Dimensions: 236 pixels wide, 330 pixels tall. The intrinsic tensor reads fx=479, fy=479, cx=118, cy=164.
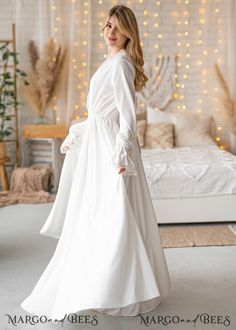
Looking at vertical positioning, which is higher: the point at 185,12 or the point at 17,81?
the point at 185,12

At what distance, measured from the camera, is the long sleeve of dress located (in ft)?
7.08

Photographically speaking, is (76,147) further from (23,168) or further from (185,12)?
(185,12)

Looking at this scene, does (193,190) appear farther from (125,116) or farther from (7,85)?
(7,85)

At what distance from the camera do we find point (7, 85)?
595cm

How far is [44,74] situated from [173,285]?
11.7 ft

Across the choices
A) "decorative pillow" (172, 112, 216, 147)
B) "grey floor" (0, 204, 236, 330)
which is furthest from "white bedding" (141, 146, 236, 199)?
"decorative pillow" (172, 112, 216, 147)

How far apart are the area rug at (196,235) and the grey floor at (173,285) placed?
0.41 feet

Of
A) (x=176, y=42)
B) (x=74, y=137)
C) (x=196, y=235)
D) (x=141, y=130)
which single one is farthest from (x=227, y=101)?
(x=74, y=137)

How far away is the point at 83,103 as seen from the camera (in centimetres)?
600

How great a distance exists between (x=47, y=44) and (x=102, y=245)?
3998mm

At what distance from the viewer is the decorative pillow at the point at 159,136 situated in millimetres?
5531

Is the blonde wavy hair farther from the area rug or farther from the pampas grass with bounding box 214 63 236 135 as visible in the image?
the pampas grass with bounding box 214 63 236 135

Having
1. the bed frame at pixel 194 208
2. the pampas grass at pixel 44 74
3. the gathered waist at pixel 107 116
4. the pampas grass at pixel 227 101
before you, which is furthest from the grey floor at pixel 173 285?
the pampas grass at pixel 227 101

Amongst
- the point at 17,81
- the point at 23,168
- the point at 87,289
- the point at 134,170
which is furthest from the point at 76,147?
the point at 17,81
